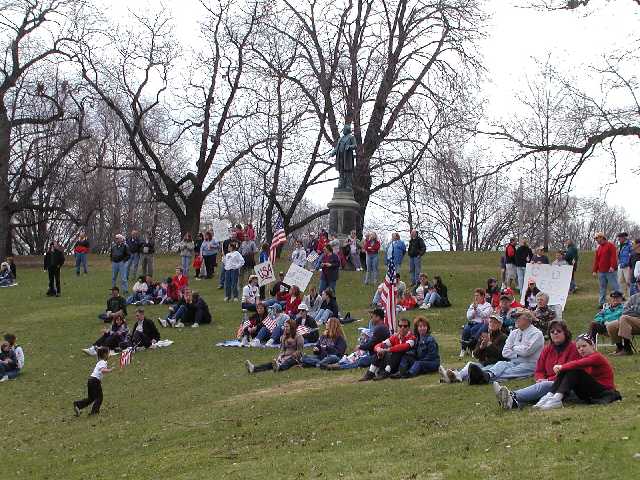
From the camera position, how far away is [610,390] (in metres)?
11.3

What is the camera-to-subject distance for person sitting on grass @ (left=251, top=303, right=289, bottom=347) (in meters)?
20.8

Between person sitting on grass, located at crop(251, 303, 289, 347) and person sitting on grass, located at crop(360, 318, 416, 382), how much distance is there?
5.25m

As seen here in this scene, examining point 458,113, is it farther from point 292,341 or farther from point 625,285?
point 292,341

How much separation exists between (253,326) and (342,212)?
45.4ft

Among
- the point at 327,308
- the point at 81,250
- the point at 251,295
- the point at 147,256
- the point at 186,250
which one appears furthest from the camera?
the point at 81,250

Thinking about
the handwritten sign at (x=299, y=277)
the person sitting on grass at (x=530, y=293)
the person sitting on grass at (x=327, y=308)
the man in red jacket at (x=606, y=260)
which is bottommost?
the person sitting on grass at (x=327, y=308)

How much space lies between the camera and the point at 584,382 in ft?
37.0

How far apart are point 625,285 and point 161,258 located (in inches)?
1028

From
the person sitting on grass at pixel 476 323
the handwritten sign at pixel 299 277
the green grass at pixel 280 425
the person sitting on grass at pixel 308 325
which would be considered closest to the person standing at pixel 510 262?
the green grass at pixel 280 425

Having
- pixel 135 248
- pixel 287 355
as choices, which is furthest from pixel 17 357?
pixel 135 248

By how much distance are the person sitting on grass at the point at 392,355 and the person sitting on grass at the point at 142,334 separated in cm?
726

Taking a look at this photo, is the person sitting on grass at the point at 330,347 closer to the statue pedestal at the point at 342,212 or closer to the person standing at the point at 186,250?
the person standing at the point at 186,250

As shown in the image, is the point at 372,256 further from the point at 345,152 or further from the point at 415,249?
the point at 345,152

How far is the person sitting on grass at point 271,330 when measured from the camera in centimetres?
2075
